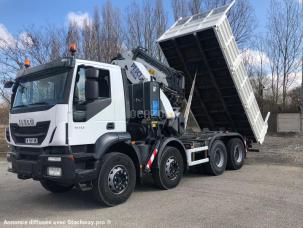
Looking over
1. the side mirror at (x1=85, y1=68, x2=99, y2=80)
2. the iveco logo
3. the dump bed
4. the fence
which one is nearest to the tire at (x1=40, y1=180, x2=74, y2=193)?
the iveco logo

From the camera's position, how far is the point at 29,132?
239 inches

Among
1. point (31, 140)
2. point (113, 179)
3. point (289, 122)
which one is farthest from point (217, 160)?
point (289, 122)

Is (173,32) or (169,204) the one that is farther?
(173,32)

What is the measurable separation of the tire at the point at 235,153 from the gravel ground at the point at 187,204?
0.75 m

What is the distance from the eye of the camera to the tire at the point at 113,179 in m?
5.96

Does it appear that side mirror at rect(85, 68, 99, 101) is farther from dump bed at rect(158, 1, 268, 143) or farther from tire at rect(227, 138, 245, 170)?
tire at rect(227, 138, 245, 170)

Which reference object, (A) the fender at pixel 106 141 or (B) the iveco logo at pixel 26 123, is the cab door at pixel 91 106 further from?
(B) the iveco logo at pixel 26 123

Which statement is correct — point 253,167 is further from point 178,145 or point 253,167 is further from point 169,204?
point 169,204

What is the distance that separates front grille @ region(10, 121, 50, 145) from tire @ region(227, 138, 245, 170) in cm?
572

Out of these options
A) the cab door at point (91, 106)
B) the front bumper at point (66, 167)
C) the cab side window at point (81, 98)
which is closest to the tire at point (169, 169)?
the cab door at point (91, 106)

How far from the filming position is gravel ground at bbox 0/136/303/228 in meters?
5.33

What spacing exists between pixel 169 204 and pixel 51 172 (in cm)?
219

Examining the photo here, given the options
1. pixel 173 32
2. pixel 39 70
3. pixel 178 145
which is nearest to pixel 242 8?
pixel 173 32

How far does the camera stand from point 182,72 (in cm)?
942
